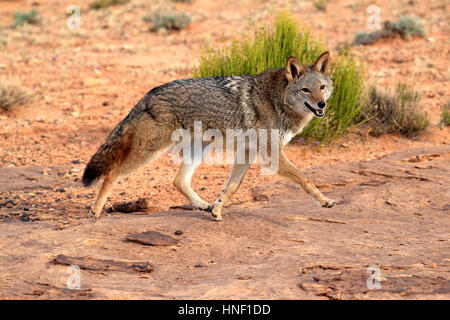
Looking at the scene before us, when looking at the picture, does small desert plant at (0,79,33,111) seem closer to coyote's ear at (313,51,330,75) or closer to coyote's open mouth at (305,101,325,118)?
coyote's ear at (313,51,330,75)

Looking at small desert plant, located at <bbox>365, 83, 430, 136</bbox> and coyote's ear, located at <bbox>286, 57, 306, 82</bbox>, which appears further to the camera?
small desert plant, located at <bbox>365, 83, 430, 136</bbox>

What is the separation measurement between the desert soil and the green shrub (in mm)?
381

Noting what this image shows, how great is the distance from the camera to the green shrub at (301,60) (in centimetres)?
1010

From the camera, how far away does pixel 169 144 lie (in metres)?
6.20

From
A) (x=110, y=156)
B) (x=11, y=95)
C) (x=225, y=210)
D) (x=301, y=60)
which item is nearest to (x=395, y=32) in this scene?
(x=301, y=60)

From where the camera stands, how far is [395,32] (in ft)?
56.0

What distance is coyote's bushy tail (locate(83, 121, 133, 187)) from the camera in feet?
20.9

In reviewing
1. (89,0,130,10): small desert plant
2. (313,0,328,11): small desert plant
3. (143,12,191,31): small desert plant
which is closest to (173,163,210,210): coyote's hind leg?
(143,12,191,31): small desert plant

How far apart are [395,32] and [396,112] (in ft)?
22.3

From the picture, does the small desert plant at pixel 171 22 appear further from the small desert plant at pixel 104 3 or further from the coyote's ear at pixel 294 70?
the coyote's ear at pixel 294 70

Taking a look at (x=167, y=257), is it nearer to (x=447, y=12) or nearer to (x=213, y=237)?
(x=213, y=237)

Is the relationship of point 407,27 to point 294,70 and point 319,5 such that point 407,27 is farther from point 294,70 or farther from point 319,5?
point 294,70

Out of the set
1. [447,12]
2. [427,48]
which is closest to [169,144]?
[427,48]

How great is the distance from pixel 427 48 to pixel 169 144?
38.8 feet
